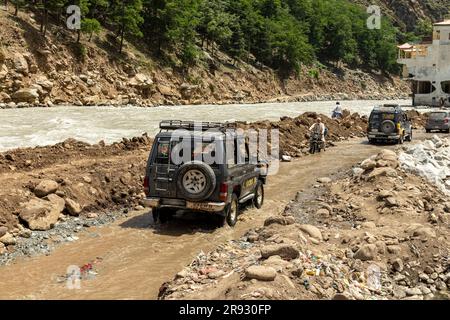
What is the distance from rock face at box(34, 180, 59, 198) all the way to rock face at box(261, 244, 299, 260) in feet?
21.4

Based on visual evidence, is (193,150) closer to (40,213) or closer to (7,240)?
(40,213)

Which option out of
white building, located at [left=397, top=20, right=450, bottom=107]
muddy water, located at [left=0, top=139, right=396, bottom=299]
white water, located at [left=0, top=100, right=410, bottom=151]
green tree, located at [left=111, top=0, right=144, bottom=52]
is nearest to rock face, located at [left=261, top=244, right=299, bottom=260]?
muddy water, located at [left=0, top=139, right=396, bottom=299]

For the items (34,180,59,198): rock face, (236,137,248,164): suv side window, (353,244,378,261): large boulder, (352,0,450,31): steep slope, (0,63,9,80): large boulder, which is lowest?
(353,244,378,261): large boulder

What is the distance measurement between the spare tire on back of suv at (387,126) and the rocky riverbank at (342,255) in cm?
1333

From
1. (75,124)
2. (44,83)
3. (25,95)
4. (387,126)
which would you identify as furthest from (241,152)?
(44,83)

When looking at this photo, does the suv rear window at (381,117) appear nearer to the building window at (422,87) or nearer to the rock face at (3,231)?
the rock face at (3,231)

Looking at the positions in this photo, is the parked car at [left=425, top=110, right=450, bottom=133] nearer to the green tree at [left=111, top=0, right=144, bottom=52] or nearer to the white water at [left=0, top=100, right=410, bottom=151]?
the white water at [left=0, top=100, right=410, bottom=151]

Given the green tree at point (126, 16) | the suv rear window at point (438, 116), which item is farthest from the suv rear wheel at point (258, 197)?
the green tree at point (126, 16)

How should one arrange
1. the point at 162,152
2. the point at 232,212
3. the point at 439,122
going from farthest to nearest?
the point at 439,122
the point at 232,212
the point at 162,152

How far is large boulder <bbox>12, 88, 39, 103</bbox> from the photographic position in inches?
1565

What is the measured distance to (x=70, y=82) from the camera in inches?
1772

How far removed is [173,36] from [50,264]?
53.0m

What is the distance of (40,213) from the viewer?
39.0ft

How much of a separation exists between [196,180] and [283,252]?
11.9 ft
